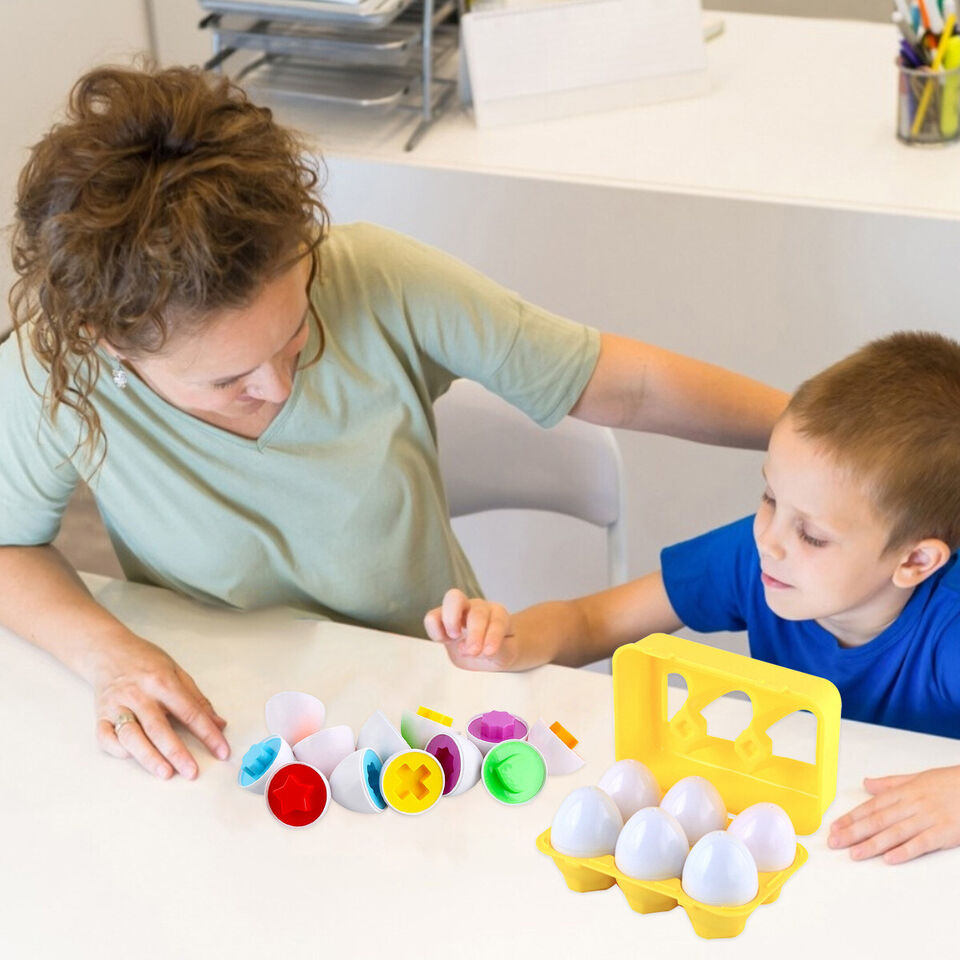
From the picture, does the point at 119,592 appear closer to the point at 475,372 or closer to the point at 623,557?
the point at 475,372

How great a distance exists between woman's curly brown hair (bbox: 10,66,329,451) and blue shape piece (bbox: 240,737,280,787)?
0.29 m

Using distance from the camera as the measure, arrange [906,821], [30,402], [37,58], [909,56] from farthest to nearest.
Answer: [37,58]
[909,56]
[30,402]
[906,821]

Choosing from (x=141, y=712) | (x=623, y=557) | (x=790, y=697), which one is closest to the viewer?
(x=790, y=697)

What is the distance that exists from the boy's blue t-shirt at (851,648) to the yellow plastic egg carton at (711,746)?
0.34 metres

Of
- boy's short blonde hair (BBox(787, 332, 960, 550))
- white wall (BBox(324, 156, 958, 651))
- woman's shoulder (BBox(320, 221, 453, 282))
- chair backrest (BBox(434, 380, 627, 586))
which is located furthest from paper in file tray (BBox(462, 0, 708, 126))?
boy's short blonde hair (BBox(787, 332, 960, 550))

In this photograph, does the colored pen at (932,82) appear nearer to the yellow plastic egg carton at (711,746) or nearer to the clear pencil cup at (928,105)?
the clear pencil cup at (928,105)

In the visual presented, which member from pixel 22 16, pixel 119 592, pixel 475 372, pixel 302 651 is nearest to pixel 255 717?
pixel 302 651

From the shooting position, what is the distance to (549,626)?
1133mm

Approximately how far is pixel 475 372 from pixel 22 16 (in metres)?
1.45

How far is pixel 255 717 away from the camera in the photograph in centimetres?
106

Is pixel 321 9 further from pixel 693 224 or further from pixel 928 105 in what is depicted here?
pixel 928 105

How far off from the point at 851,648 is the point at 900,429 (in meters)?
0.20

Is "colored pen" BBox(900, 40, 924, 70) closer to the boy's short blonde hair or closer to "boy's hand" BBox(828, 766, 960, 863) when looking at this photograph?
the boy's short blonde hair

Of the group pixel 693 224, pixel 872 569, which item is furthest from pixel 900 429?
Answer: pixel 693 224
